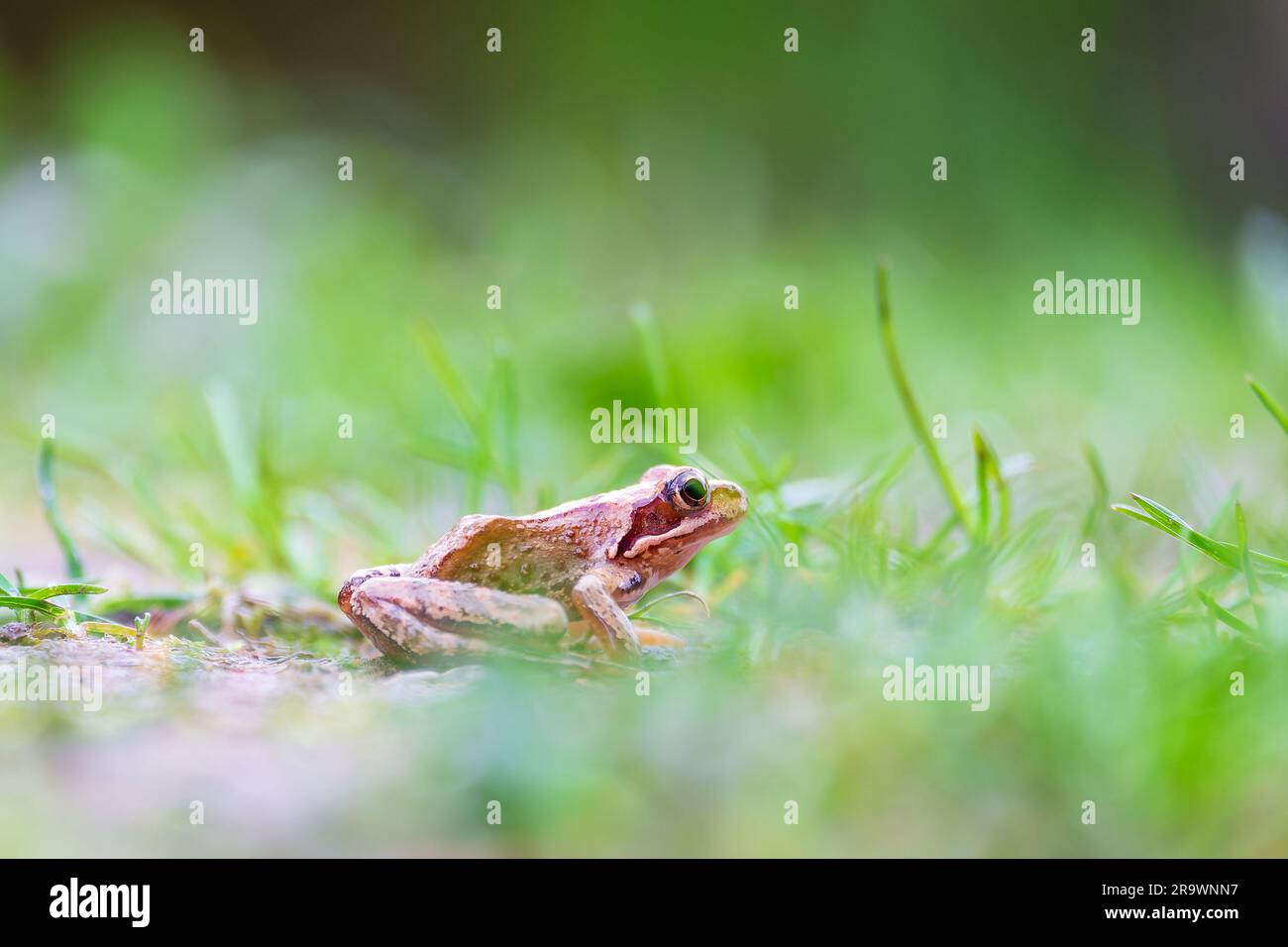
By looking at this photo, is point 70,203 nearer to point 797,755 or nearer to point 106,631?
point 106,631

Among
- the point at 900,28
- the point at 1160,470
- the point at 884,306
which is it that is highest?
the point at 900,28

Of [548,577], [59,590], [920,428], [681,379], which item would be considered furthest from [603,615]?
[681,379]

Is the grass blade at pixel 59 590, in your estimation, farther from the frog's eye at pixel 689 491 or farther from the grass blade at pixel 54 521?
the frog's eye at pixel 689 491

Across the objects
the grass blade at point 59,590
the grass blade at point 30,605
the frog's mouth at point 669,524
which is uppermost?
the frog's mouth at point 669,524

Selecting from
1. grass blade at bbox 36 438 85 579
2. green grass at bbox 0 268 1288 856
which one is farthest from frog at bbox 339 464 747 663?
grass blade at bbox 36 438 85 579

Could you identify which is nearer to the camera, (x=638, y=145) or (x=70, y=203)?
(x=70, y=203)

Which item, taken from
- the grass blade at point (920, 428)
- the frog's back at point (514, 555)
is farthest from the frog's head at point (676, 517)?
the grass blade at point (920, 428)

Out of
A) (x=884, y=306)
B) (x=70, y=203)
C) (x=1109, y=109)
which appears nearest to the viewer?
(x=884, y=306)
